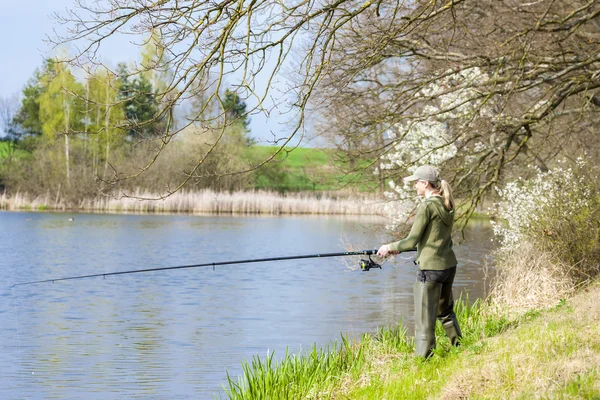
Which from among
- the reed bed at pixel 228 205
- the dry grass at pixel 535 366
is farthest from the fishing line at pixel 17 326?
the reed bed at pixel 228 205

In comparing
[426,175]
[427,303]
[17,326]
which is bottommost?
[17,326]

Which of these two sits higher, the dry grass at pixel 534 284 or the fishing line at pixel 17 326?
the dry grass at pixel 534 284

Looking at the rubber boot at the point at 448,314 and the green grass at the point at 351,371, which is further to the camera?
the rubber boot at the point at 448,314

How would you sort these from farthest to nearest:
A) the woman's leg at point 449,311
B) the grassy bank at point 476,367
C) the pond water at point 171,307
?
the pond water at point 171,307
the woman's leg at point 449,311
the grassy bank at point 476,367

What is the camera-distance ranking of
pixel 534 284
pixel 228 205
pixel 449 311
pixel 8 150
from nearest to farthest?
pixel 449 311
pixel 534 284
pixel 228 205
pixel 8 150

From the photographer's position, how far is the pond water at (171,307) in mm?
10141

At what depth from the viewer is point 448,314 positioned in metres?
7.48

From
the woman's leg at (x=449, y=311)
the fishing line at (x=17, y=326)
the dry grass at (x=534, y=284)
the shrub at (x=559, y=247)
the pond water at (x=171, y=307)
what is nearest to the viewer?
the woman's leg at (x=449, y=311)

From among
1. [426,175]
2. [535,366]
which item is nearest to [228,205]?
[426,175]

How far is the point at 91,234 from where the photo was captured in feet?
105

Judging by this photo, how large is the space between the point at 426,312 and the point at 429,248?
0.50 meters

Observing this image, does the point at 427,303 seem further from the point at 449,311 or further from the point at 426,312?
the point at 449,311

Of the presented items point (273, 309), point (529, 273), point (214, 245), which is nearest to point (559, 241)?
point (529, 273)

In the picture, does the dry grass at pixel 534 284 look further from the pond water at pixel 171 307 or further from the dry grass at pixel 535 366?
the dry grass at pixel 535 366
